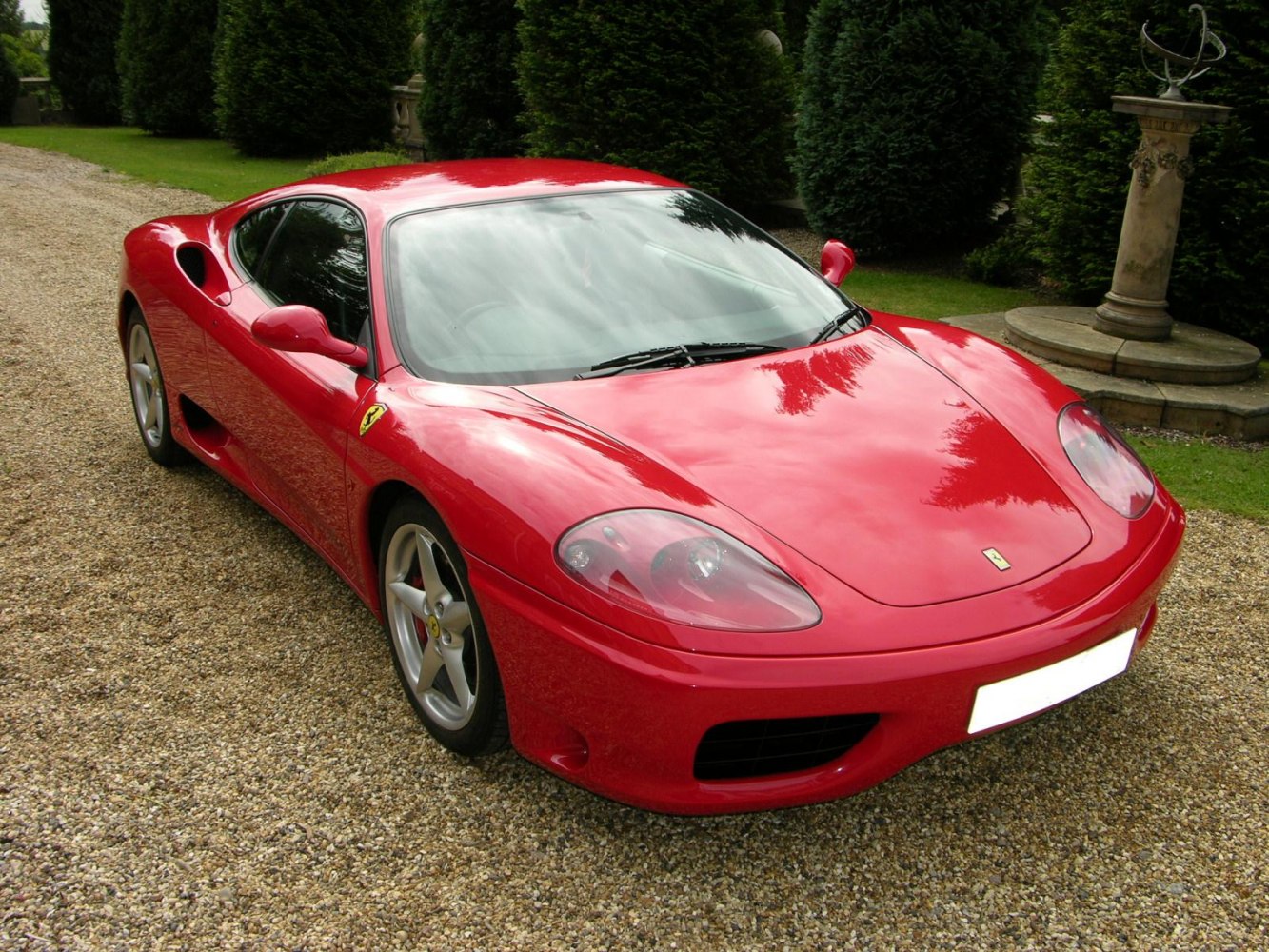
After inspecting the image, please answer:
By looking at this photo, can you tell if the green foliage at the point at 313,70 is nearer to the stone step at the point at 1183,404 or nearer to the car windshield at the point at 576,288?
the stone step at the point at 1183,404

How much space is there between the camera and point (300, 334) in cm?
282

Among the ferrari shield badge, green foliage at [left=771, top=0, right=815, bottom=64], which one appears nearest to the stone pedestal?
the ferrari shield badge

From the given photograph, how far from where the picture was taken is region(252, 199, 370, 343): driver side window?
123 inches

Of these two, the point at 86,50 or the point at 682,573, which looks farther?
the point at 86,50

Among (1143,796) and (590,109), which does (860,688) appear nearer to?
(1143,796)

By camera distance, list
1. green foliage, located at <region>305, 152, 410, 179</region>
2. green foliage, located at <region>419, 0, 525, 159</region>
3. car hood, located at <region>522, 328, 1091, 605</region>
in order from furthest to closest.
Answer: green foliage, located at <region>305, 152, 410, 179</region> → green foliage, located at <region>419, 0, 525, 159</region> → car hood, located at <region>522, 328, 1091, 605</region>

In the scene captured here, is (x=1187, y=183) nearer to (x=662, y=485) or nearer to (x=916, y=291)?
(x=916, y=291)

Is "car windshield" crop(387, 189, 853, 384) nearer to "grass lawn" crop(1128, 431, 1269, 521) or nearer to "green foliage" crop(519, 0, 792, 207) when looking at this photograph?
"grass lawn" crop(1128, 431, 1269, 521)

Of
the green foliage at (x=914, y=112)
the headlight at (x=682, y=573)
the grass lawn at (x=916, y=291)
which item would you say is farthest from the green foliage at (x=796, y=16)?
the headlight at (x=682, y=573)

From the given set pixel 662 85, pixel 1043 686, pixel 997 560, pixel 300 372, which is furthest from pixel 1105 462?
pixel 662 85

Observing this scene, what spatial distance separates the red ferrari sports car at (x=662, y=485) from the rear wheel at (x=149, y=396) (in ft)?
2.31

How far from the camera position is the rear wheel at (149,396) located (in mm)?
4359

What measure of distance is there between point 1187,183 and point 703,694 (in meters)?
A: 5.37

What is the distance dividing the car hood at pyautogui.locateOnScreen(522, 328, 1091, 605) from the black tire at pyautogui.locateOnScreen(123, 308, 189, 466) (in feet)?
7.45
